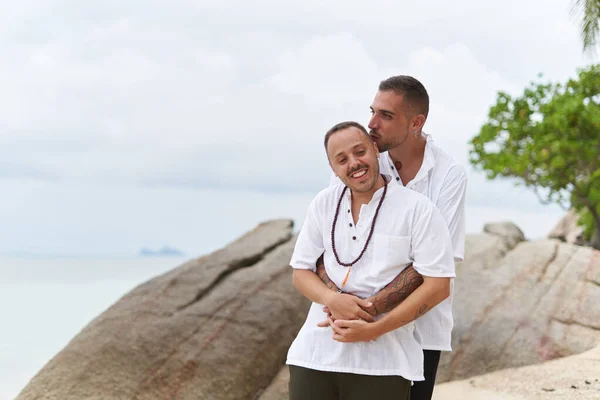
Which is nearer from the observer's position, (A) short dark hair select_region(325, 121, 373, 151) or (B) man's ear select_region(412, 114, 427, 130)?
(A) short dark hair select_region(325, 121, 373, 151)

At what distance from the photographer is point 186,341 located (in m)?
7.42

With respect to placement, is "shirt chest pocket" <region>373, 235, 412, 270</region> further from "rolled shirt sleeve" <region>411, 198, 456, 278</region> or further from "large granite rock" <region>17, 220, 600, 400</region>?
"large granite rock" <region>17, 220, 600, 400</region>

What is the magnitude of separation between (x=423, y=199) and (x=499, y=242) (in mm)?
7669

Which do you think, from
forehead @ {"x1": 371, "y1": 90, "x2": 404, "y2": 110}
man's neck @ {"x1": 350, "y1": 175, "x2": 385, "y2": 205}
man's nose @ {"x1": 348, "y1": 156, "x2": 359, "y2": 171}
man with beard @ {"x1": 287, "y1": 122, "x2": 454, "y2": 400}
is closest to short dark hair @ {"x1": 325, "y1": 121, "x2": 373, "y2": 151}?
man with beard @ {"x1": 287, "y1": 122, "x2": 454, "y2": 400}

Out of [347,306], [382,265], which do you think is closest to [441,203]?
[382,265]

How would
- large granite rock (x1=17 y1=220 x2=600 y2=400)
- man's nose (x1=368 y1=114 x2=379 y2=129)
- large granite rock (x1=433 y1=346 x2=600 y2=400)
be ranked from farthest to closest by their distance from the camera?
1. large granite rock (x1=17 y1=220 x2=600 y2=400)
2. large granite rock (x1=433 y1=346 x2=600 y2=400)
3. man's nose (x1=368 y1=114 x2=379 y2=129)

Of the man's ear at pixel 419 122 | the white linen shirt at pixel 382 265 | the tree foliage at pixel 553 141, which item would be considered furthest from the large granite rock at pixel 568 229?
the white linen shirt at pixel 382 265

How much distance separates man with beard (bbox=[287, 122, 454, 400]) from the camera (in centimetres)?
311

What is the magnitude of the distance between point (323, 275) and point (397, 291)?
38 centimetres

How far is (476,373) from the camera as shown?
7727mm

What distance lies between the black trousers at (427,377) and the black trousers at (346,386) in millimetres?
821

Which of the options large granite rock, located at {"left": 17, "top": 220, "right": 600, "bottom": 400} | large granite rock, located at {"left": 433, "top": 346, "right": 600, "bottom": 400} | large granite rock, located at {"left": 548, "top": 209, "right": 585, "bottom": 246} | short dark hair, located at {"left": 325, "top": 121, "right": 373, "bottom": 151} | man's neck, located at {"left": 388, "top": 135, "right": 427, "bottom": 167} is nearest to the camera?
short dark hair, located at {"left": 325, "top": 121, "right": 373, "bottom": 151}

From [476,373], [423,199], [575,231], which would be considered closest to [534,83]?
[575,231]

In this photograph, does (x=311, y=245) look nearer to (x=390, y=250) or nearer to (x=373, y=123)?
(x=390, y=250)
